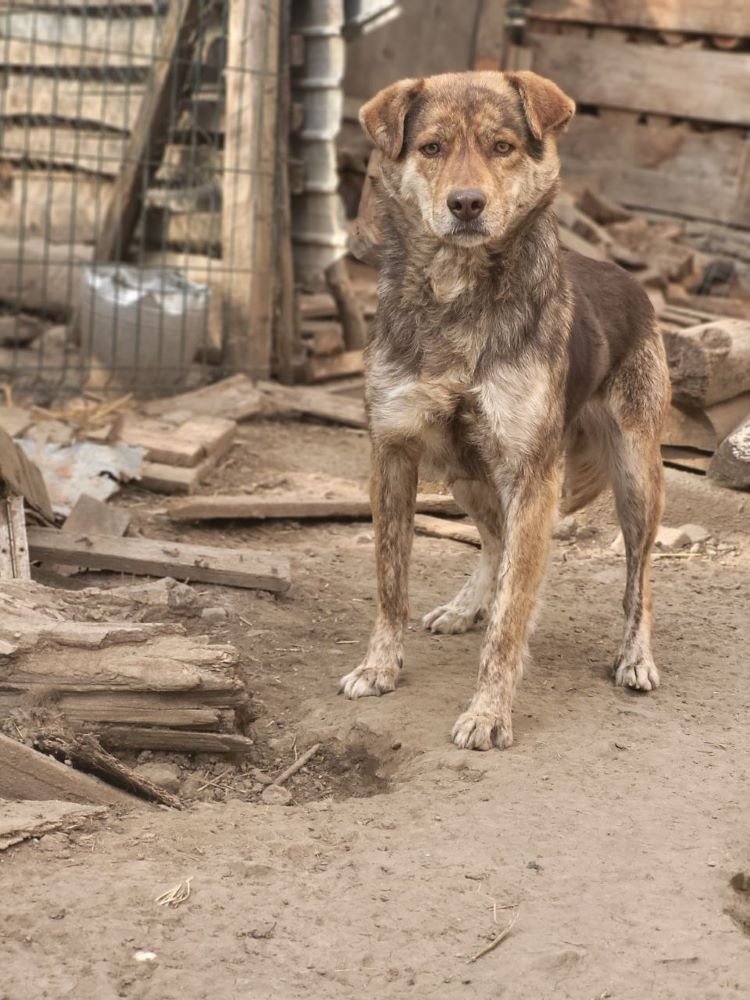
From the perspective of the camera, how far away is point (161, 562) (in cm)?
555

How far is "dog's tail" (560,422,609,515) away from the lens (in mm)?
5285

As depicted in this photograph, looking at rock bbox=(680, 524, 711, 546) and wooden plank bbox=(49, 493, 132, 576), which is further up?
wooden plank bbox=(49, 493, 132, 576)

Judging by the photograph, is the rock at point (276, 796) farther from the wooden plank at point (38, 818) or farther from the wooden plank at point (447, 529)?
the wooden plank at point (447, 529)

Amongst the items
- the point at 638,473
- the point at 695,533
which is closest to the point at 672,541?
the point at 695,533

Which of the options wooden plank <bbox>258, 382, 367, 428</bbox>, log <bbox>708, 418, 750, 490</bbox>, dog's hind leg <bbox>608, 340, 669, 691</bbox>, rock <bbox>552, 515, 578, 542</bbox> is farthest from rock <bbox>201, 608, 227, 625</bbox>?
wooden plank <bbox>258, 382, 367, 428</bbox>

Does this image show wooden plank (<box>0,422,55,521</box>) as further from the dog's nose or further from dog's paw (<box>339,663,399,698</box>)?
the dog's nose

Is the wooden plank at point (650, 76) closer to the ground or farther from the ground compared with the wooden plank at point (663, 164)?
farther from the ground

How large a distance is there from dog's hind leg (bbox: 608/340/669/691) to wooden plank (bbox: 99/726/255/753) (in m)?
1.69

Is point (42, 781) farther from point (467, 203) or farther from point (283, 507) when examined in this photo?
point (283, 507)

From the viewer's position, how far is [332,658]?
5066 mm

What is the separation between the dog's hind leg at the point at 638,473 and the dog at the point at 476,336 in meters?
0.41

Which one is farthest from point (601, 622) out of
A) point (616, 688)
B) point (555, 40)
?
point (555, 40)

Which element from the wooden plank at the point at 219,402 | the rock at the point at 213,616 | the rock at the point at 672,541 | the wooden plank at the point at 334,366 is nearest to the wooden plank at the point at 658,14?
the wooden plank at the point at 334,366

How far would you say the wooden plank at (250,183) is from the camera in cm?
856
